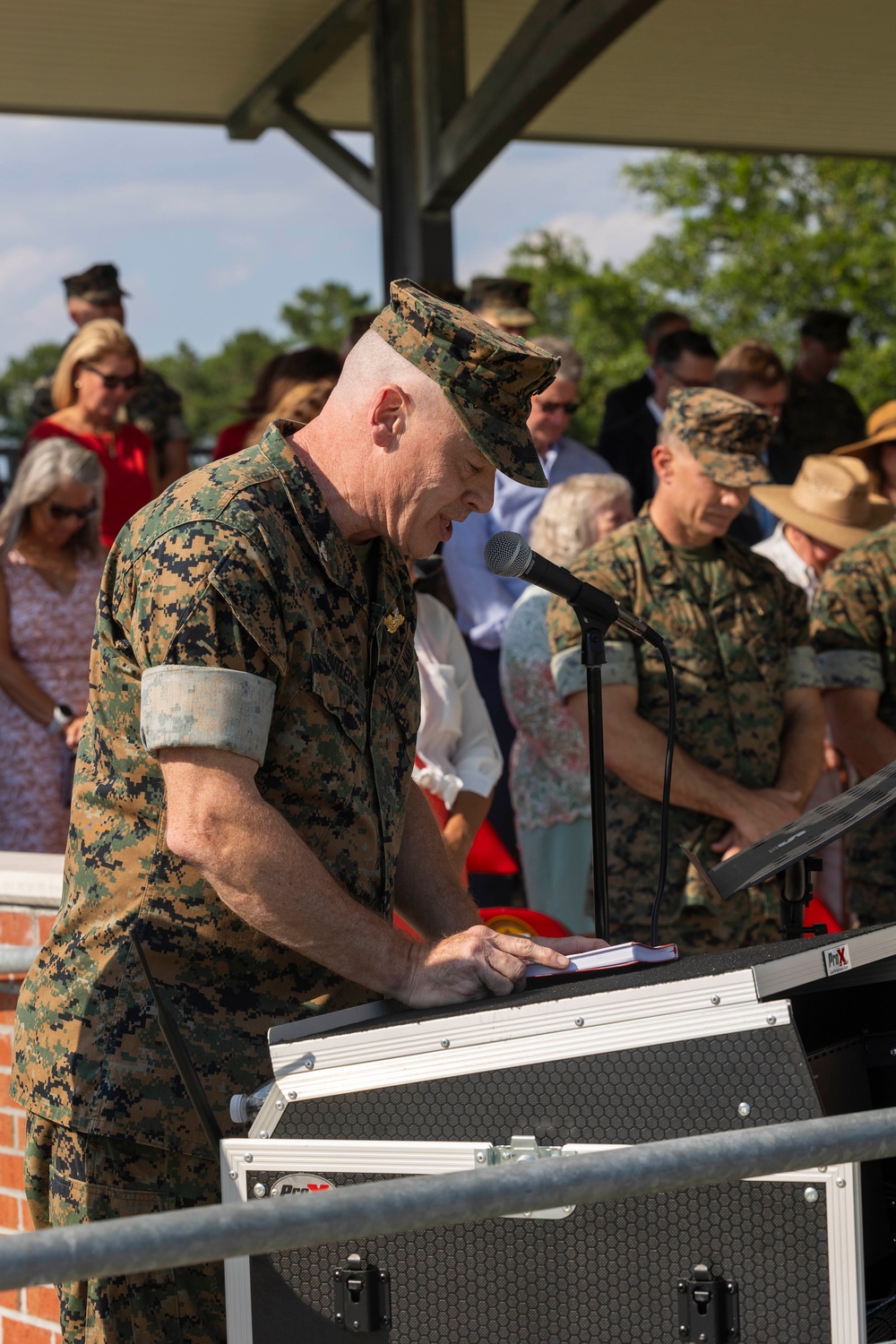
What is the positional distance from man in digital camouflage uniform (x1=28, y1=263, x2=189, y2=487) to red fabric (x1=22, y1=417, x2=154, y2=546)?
34cm

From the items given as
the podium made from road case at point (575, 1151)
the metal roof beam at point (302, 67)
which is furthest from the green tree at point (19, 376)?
the podium made from road case at point (575, 1151)

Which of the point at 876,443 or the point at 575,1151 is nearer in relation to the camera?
the point at 575,1151

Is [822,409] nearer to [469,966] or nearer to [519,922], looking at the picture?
[519,922]

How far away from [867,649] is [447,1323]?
10.2ft

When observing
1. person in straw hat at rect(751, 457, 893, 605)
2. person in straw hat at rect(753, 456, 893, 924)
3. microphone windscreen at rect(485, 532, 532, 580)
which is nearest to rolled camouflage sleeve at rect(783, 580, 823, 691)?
person in straw hat at rect(753, 456, 893, 924)

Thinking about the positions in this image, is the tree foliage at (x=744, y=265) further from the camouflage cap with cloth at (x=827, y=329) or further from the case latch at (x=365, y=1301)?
the case latch at (x=365, y=1301)

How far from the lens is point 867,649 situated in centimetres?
441

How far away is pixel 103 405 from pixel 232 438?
1.63 ft

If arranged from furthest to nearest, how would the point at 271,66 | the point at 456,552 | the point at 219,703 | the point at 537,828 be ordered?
the point at 271,66
the point at 456,552
the point at 537,828
the point at 219,703

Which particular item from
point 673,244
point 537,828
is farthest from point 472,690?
point 673,244

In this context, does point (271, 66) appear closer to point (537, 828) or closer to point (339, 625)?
point (537, 828)

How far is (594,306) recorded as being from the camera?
4041cm

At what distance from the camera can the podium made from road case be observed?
150 centimetres

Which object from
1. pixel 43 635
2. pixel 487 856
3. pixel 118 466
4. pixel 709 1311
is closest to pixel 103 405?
pixel 118 466
